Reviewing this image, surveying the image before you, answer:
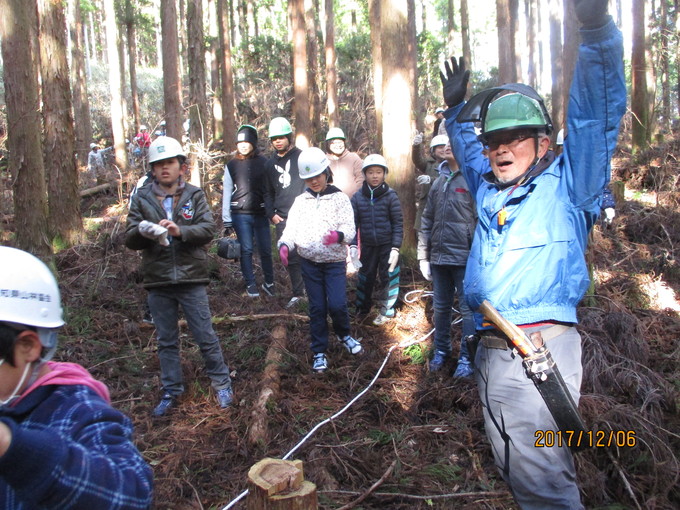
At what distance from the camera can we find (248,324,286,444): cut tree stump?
3875mm

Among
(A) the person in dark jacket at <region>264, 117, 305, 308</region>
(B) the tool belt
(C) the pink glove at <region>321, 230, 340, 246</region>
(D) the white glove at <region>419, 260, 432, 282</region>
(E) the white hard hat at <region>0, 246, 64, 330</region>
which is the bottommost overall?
(D) the white glove at <region>419, 260, 432, 282</region>

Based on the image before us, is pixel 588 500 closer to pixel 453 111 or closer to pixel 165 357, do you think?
pixel 453 111

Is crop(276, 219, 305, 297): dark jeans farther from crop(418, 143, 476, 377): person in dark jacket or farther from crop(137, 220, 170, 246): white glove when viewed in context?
crop(137, 220, 170, 246): white glove

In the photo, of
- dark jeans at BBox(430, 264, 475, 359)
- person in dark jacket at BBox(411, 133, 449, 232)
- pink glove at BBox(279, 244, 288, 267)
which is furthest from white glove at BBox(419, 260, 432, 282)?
pink glove at BBox(279, 244, 288, 267)

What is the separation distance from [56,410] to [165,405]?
10.2 feet

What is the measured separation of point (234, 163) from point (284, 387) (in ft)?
11.4

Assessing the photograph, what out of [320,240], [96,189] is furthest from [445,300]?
[96,189]

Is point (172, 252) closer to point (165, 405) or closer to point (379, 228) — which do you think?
point (165, 405)

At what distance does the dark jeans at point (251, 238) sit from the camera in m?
7.05

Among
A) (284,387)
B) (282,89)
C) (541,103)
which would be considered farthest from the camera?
(282,89)

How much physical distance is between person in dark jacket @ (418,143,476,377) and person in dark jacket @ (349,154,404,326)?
84 cm

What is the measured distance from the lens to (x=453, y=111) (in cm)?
292

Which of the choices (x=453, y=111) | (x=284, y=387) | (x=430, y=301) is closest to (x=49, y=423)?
(x=453, y=111)

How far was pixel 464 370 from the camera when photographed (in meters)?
4.73
